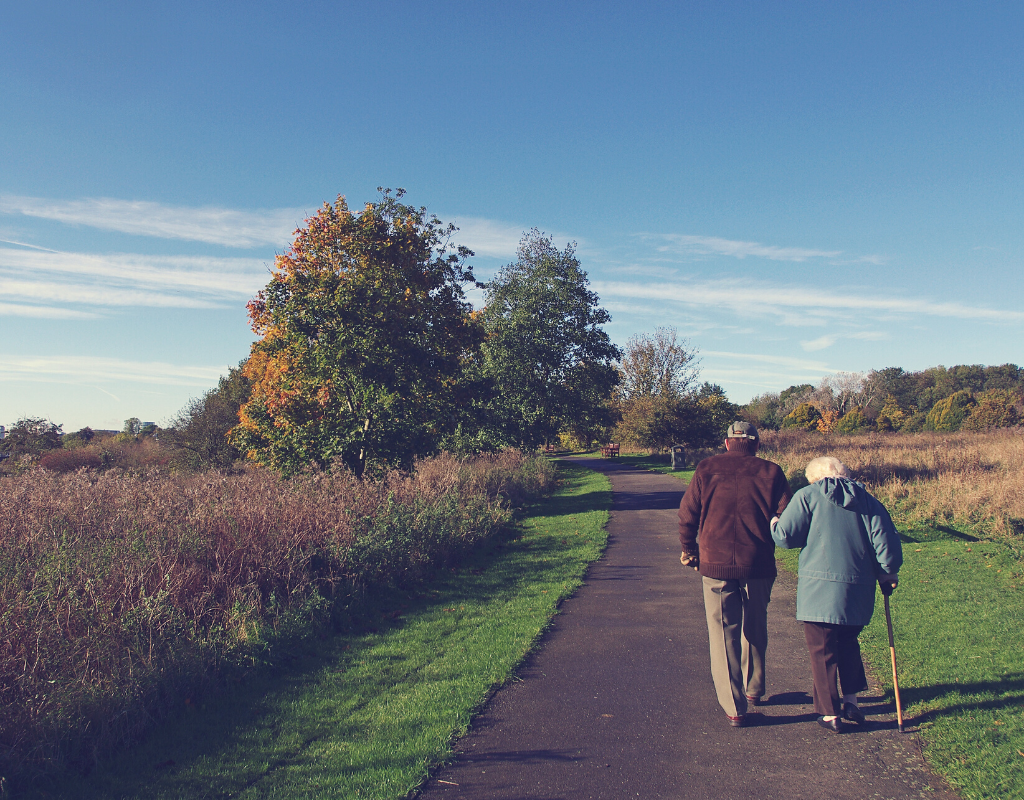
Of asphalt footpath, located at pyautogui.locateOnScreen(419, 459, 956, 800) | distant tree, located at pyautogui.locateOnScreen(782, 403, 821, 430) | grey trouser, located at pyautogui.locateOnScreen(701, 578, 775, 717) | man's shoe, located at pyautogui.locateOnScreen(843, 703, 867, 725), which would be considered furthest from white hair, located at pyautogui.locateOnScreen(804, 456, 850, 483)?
distant tree, located at pyautogui.locateOnScreen(782, 403, 821, 430)

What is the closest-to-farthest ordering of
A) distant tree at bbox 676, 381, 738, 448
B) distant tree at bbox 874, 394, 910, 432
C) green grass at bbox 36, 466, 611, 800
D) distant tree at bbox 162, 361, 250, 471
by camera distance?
green grass at bbox 36, 466, 611, 800 < distant tree at bbox 162, 361, 250, 471 < distant tree at bbox 676, 381, 738, 448 < distant tree at bbox 874, 394, 910, 432

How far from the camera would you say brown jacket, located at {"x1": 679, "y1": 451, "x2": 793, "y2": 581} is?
4.59 meters

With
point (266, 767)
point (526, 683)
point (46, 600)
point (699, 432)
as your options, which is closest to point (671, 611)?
point (526, 683)

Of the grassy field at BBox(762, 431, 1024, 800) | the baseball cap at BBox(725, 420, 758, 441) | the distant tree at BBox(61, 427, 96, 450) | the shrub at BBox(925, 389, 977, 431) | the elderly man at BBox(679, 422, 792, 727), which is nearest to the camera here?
the grassy field at BBox(762, 431, 1024, 800)

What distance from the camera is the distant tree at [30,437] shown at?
27.3m

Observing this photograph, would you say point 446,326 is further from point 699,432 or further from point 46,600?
point 699,432

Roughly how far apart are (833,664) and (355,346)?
12.2 metres

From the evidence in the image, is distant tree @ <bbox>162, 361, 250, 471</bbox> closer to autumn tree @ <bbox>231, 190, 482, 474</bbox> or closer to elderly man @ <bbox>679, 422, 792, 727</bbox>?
autumn tree @ <bbox>231, 190, 482, 474</bbox>

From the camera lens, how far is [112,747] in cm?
434

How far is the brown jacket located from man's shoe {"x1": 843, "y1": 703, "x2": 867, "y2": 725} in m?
1.00

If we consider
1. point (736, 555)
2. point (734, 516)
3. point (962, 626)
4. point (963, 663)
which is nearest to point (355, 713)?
point (736, 555)

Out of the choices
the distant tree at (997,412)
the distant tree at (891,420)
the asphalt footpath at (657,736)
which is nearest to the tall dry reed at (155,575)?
the asphalt footpath at (657,736)

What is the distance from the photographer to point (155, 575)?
6.47m

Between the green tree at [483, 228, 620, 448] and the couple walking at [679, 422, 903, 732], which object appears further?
the green tree at [483, 228, 620, 448]
